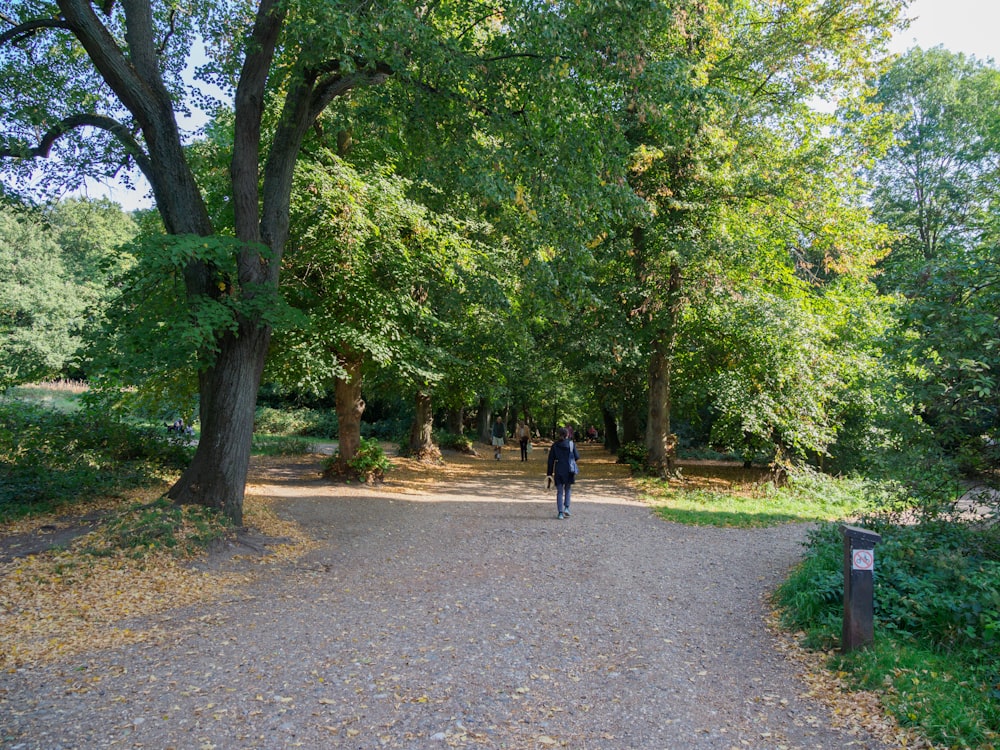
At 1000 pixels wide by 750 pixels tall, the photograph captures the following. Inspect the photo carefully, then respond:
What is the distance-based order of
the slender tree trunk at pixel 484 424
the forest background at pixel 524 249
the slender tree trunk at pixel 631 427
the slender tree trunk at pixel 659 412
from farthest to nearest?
the slender tree trunk at pixel 484 424 → the slender tree trunk at pixel 631 427 → the slender tree trunk at pixel 659 412 → the forest background at pixel 524 249

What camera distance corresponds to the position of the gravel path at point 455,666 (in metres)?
3.71

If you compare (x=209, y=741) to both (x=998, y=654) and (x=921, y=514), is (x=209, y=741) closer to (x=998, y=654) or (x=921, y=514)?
(x=998, y=654)

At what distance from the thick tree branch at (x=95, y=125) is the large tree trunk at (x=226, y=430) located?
265 cm

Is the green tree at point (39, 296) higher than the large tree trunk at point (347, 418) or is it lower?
higher

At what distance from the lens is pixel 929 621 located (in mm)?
4961

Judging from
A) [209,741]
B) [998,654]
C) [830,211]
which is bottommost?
[209,741]

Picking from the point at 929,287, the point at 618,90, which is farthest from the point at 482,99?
the point at 929,287

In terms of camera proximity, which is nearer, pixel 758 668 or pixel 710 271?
pixel 758 668

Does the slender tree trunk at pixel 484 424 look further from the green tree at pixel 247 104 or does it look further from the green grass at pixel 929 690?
the green grass at pixel 929 690

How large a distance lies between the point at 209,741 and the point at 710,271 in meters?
13.6

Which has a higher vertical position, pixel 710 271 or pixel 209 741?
pixel 710 271

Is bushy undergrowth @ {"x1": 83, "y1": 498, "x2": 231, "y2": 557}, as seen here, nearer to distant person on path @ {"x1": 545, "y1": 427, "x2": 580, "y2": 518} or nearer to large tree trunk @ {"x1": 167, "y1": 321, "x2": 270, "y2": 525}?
large tree trunk @ {"x1": 167, "y1": 321, "x2": 270, "y2": 525}

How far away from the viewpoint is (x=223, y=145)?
41.0ft

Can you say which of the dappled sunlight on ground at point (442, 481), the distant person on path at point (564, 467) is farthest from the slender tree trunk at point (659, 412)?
the distant person on path at point (564, 467)
